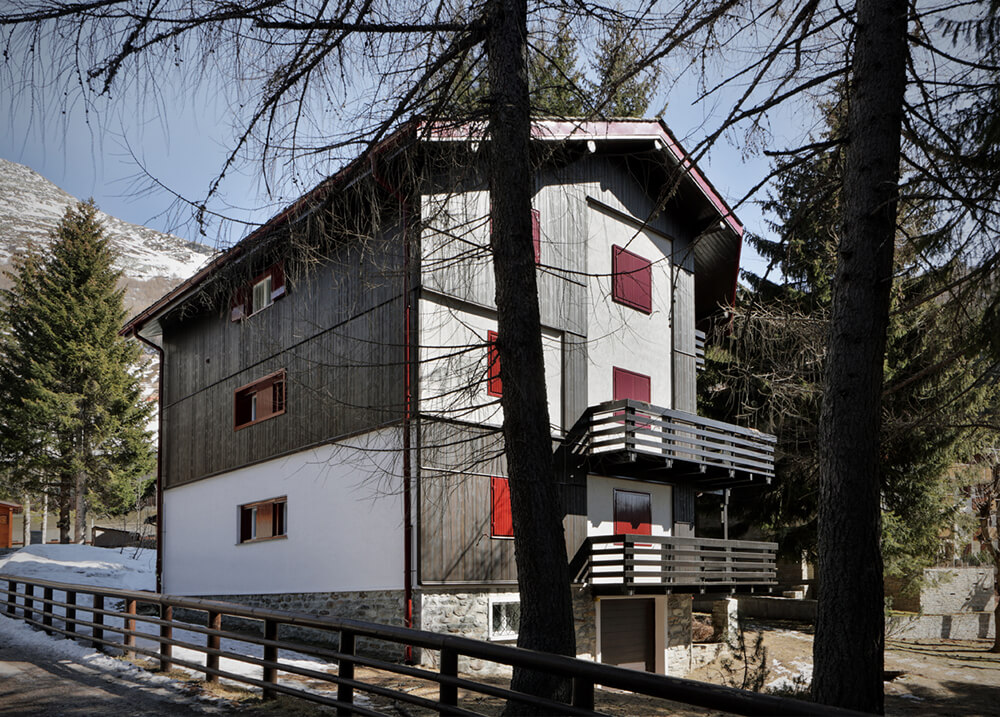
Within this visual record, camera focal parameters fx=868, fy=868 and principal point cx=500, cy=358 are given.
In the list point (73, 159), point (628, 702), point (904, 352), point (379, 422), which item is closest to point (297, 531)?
point (379, 422)

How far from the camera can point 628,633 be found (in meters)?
18.4

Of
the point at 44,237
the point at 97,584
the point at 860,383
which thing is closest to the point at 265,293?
the point at 97,584

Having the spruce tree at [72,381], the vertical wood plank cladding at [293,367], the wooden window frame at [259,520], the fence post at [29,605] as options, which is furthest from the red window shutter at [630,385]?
the spruce tree at [72,381]

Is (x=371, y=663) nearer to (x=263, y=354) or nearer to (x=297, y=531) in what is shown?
(x=297, y=531)

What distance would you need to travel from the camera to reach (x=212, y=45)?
586 centimetres

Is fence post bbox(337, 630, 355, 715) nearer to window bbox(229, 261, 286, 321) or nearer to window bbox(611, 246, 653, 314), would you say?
window bbox(229, 261, 286, 321)

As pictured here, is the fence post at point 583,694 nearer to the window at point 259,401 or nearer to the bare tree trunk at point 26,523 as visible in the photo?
the window at point 259,401

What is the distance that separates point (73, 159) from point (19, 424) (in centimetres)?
3828

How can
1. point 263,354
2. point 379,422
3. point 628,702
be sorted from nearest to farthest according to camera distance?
1. point 628,702
2. point 379,422
3. point 263,354

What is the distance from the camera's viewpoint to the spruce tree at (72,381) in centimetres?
3819

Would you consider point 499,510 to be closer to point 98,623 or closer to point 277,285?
point 98,623

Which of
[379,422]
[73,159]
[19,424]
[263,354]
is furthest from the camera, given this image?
[19,424]

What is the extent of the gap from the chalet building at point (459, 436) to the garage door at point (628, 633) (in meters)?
0.04

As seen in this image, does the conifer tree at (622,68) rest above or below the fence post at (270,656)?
above
